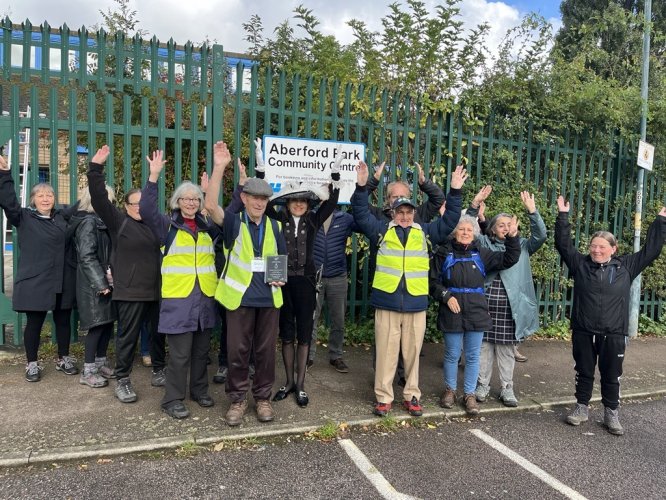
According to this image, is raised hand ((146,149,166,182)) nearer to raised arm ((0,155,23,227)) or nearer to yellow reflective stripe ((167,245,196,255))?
yellow reflective stripe ((167,245,196,255))

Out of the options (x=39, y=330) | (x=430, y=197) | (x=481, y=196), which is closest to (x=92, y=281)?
(x=39, y=330)

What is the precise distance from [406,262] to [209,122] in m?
2.74

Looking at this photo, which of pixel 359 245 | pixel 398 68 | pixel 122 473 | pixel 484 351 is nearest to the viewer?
pixel 122 473

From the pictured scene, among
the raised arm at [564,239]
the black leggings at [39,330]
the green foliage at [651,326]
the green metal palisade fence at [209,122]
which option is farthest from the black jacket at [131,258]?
the green foliage at [651,326]

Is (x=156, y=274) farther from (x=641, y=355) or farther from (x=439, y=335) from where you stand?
(x=641, y=355)

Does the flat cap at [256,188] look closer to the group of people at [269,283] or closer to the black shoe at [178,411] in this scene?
the group of people at [269,283]

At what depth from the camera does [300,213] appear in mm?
4141

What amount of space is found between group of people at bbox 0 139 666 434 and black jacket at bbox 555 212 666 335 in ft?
0.04

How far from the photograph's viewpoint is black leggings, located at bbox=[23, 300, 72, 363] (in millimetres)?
4602

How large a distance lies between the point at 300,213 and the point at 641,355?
17.1 feet

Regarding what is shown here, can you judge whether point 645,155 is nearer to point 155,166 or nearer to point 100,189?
point 155,166

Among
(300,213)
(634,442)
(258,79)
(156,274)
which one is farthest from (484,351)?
A: (258,79)

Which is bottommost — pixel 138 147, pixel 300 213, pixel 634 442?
pixel 634 442

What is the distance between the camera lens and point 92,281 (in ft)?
14.4
